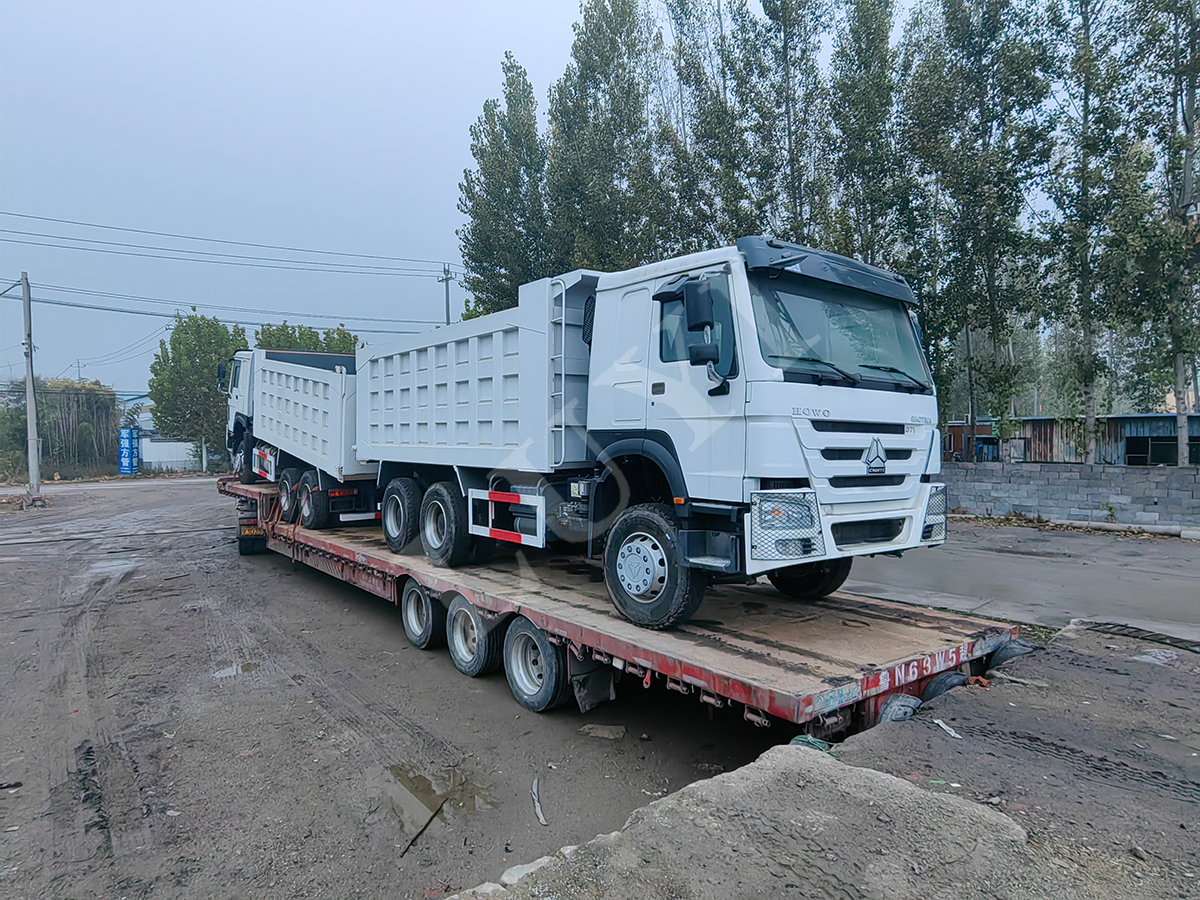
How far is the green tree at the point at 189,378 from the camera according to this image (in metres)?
40.1

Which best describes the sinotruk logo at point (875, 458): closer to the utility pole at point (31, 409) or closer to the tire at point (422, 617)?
the tire at point (422, 617)

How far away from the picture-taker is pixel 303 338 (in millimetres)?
47125

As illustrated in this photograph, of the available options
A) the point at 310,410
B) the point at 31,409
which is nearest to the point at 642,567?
the point at 310,410

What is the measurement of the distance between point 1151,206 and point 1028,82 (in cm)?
333

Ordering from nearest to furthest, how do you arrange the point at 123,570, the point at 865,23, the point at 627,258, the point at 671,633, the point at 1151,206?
the point at 671,633 → the point at 123,570 → the point at 1151,206 → the point at 865,23 → the point at 627,258

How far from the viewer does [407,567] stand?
22.1 ft

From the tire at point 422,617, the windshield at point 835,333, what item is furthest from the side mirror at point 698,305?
the tire at point 422,617

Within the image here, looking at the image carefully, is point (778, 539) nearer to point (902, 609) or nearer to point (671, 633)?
point (671, 633)

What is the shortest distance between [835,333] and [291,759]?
14.7ft

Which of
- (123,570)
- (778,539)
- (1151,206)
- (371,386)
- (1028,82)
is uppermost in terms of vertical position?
(1028,82)

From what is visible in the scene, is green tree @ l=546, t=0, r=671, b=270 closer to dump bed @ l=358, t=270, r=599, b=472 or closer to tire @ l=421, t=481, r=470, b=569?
dump bed @ l=358, t=270, r=599, b=472

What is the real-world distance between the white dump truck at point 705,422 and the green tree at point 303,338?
42.3 meters

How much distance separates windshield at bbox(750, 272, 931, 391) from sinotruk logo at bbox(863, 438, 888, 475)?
0.42 m

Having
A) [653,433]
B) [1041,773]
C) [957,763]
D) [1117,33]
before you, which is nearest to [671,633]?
[653,433]
